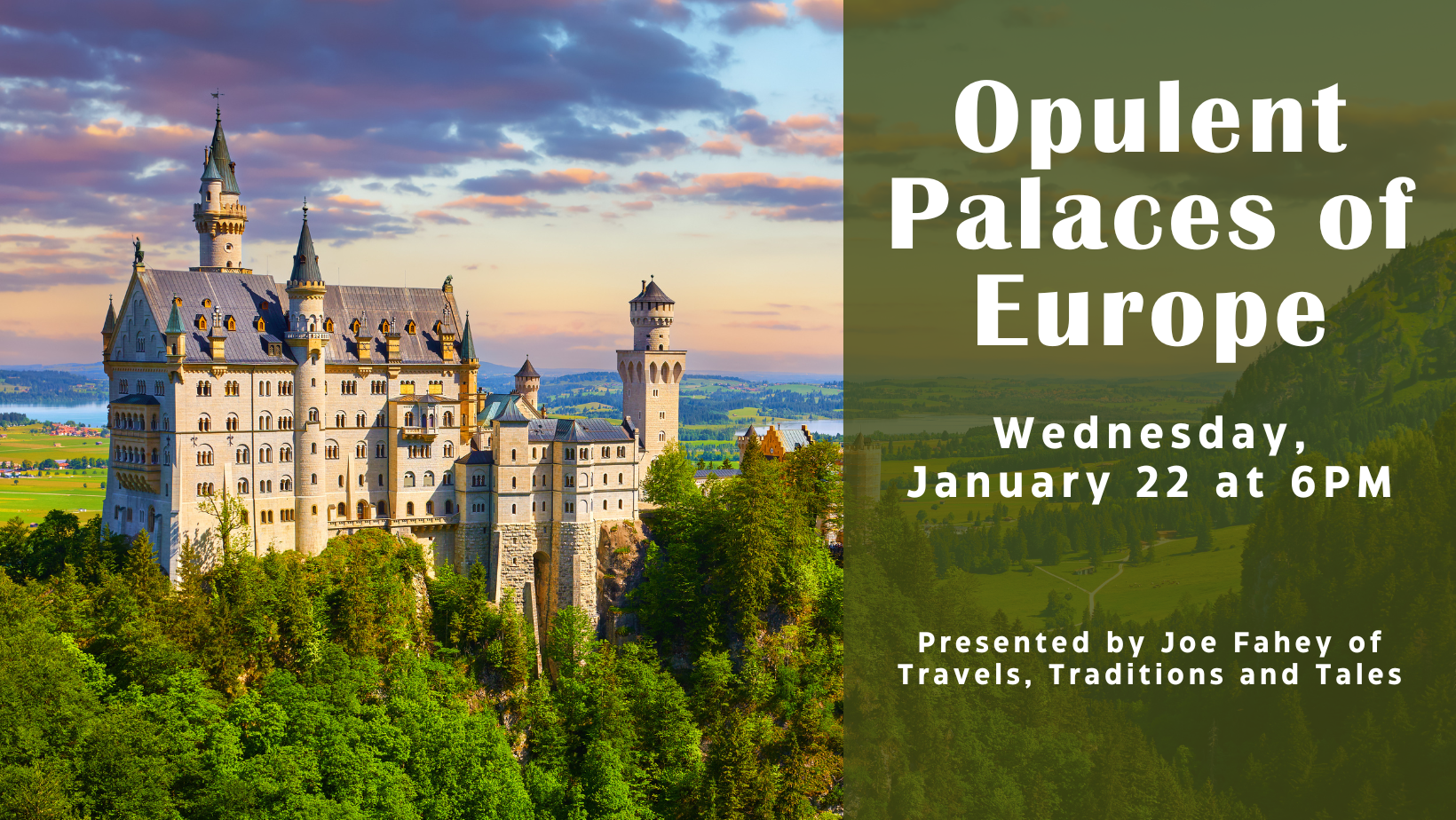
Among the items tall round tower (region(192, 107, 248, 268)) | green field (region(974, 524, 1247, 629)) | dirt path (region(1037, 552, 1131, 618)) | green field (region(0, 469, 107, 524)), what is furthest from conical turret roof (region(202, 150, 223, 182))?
dirt path (region(1037, 552, 1131, 618))

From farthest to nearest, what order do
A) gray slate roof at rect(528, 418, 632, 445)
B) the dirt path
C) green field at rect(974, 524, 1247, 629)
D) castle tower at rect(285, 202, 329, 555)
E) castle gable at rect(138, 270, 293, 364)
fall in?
green field at rect(974, 524, 1247, 629) < the dirt path < gray slate roof at rect(528, 418, 632, 445) < castle tower at rect(285, 202, 329, 555) < castle gable at rect(138, 270, 293, 364)

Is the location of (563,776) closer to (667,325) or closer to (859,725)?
(859,725)

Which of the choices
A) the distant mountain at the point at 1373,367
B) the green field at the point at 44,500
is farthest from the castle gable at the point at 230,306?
the distant mountain at the point at 1373,367

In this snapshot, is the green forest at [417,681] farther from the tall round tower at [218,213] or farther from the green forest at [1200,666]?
the tall round tower at [218,213]

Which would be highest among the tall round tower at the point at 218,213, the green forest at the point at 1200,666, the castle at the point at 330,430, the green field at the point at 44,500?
the tall round tower at the point at 218,213

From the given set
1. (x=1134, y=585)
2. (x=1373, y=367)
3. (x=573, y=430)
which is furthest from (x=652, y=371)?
(x=1373, y=367)

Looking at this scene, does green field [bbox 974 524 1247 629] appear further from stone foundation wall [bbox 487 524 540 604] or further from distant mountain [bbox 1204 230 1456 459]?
stone foundation wall [bbox 487 524 540 604]
